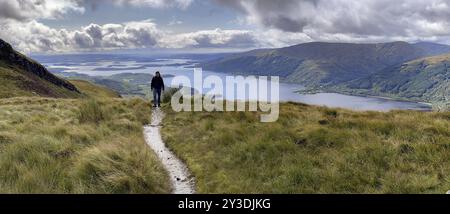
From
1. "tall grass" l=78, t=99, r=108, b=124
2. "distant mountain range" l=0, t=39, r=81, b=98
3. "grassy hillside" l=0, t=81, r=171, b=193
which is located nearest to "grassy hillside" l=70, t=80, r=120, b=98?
"distant mountain range" l=0, t=39, r=81, b=98

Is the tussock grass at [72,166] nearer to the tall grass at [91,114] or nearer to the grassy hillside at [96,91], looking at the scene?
the tall grass at [91,114]

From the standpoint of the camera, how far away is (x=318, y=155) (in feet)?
43.3

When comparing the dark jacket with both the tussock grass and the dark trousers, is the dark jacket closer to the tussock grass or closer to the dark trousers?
the dark trousers

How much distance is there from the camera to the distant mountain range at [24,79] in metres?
76.3

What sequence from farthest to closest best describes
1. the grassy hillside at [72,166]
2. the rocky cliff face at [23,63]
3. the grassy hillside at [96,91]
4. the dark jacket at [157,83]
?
the grassy hillside at [96,91] → the rocky cliff face at [23,63] → the dark jacket at [157,83] → the grassy hillside at [72,166]

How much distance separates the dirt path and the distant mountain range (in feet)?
196

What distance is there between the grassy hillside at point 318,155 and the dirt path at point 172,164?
0.37m

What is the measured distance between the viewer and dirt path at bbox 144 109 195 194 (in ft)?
38.4

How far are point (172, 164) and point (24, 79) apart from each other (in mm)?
86356

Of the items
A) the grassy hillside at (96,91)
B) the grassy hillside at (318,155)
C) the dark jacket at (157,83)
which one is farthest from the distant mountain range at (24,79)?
the grassy hillside at (318,155)

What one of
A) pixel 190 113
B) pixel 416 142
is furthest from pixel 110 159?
pixel 190 113
